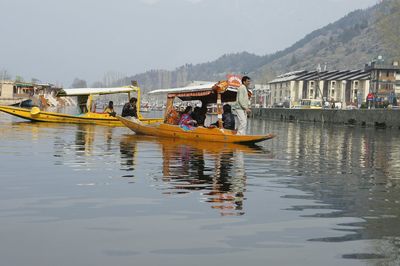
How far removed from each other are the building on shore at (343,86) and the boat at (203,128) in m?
67.2

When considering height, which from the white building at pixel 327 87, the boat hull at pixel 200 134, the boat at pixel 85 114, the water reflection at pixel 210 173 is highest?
the white building at pixel 327 87

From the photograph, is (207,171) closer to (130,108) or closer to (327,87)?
(130,108)

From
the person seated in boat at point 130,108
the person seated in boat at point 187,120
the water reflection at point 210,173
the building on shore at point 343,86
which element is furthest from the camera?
the building on shore at point 343,86

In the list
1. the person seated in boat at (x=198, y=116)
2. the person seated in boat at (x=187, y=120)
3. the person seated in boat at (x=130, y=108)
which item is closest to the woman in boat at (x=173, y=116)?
the person seated in boat at (x=198, y=116)

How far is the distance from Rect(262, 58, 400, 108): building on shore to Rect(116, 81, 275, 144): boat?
67.2 metres

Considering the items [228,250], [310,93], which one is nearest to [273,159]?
[228,250]

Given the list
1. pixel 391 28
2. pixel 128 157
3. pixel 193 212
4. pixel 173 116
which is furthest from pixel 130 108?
pixel 391 28

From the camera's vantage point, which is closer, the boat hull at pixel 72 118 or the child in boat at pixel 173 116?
the child in boat at pixel 173 116

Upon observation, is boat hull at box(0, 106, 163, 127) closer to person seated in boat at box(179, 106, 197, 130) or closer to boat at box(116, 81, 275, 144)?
boat at box(116, 81, 275, 144)

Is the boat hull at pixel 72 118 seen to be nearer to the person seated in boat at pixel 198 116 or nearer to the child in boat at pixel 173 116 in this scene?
the child in boat at pixel 173 116

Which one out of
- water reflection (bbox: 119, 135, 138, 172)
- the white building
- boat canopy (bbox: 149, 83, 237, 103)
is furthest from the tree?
water reflection (bbox: 119, 135, 138, 172)

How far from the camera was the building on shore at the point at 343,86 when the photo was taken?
11219 cm

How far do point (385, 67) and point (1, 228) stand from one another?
375ft

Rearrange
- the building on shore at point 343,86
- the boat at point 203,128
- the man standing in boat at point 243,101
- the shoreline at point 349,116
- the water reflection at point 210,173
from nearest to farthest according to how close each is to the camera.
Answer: the water reflection at point 210,173 → the man standing in boat at point 243,101 → the boat at point 203,128 → the shoreline at point 349,116 → the building on shore at point 343,86
